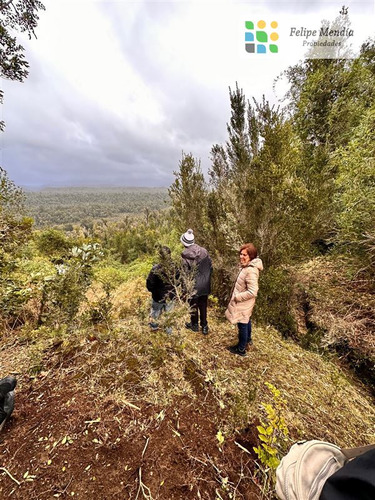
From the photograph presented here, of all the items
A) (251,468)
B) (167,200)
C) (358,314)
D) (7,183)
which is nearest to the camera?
(251,468)

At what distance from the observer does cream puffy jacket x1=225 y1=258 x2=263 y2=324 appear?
3.09m

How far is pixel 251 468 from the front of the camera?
165 centimetres

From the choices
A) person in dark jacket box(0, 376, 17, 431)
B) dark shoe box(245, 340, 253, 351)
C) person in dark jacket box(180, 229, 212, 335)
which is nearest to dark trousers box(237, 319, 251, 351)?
dark shoe box(245, 340, 253, 351)

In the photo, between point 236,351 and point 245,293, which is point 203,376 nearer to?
point 236,351

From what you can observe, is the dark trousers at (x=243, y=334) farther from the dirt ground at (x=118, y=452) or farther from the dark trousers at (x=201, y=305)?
the dirt ground at (x=118, y=452)

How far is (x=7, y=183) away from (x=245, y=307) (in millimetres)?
5030

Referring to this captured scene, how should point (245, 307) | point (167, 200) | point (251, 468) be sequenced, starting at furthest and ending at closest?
point (167, 200) < point (245, 307) < point (251, 468)

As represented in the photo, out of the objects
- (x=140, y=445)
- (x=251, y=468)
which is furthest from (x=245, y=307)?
(x=140, y=445)

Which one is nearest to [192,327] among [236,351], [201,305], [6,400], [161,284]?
[201,305]

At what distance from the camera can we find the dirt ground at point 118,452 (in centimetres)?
148

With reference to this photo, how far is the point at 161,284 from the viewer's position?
3723 mm

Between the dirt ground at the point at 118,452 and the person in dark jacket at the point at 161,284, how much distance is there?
1.50 m

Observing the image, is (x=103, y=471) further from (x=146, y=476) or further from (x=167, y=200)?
(x=167, y=200)

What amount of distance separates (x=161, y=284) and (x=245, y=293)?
147 centimetres
